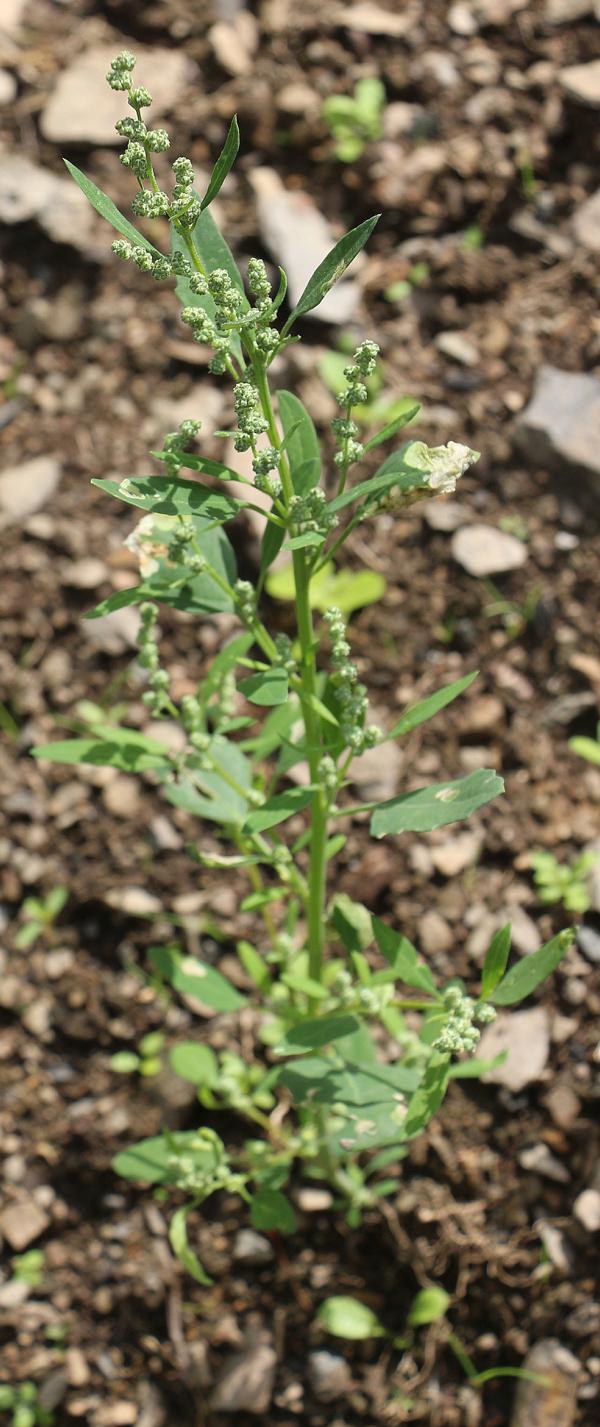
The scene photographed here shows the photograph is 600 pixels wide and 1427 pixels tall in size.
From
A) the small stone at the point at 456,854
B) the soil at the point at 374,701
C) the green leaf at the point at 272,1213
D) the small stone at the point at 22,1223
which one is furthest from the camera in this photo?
the small stone at the point at 456,854

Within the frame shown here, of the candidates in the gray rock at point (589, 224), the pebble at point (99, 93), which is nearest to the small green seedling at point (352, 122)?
the pebble at point (99, 93)

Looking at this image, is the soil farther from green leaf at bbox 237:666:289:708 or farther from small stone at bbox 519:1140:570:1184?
green leaf at bbox 237:666:289:708

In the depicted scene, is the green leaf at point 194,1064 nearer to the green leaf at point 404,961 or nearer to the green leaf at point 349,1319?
the green leaf at point 349,1319

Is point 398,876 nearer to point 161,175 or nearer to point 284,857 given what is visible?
point 284,857

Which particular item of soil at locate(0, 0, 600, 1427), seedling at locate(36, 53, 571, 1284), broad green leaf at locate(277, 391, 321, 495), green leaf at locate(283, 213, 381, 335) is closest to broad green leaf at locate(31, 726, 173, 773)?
seedling at locate(36, 53, 571, 1284)

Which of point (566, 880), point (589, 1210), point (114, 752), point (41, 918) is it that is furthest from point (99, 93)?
point (589, 1210)

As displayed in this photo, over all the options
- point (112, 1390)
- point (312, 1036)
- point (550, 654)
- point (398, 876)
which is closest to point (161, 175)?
point (550, 654)

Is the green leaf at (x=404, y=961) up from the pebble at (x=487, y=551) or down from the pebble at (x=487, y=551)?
up
